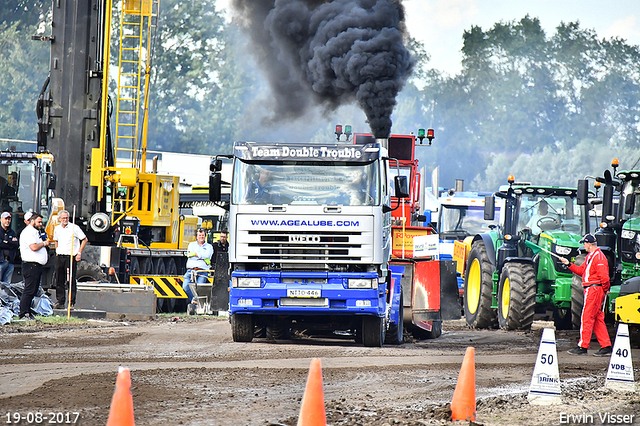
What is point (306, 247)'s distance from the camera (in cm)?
1298

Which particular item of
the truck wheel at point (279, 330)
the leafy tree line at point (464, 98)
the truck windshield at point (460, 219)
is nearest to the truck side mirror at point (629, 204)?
the truck wheel at point (279, 330)

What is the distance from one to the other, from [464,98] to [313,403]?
68003 mm

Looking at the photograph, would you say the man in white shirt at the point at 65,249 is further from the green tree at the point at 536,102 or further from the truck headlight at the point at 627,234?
the green tree at the point at 536,102

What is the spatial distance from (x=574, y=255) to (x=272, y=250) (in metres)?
6.16

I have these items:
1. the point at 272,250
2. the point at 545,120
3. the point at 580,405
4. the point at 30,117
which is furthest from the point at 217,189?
the point at 545,120

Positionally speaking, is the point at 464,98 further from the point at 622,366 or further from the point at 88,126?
the point at 622,366

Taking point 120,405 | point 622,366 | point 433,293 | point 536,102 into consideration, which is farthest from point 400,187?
point 536,102

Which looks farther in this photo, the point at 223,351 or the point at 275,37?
the point at 275,37

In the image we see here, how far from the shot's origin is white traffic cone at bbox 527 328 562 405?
320 inches

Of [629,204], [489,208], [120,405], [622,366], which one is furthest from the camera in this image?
[489,208]

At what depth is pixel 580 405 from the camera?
8.55 m

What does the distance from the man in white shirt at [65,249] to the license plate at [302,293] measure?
5.74m

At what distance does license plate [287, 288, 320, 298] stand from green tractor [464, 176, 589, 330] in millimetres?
4795

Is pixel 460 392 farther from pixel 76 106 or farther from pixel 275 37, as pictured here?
pixel 275 37
